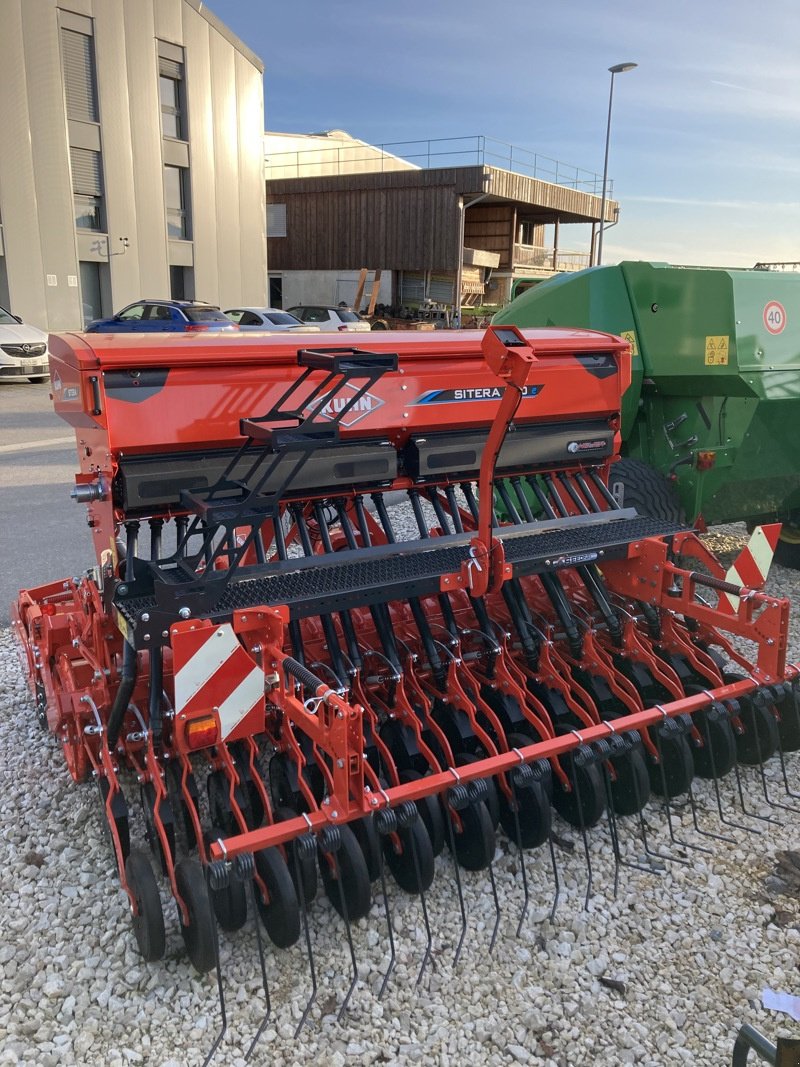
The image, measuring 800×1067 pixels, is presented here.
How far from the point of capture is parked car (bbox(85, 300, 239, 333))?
1578 centimetres

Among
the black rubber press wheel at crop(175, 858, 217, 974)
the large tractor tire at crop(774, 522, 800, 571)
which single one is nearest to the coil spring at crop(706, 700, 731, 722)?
the black rubber press wheel at crop(175, 858, 217, 974)

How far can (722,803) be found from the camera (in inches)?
139

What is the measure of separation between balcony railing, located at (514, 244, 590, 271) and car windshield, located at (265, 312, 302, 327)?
560 inches

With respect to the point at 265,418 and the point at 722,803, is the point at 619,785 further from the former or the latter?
the point at 265,418

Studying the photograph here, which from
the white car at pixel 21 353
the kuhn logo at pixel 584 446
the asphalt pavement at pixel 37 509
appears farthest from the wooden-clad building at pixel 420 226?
the kuhn logo at pixel 584 446

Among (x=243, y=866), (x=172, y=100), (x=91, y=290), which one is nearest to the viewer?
(x=243, y=866)

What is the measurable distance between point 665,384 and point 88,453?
3.43 m

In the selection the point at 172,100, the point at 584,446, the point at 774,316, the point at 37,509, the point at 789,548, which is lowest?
the point at 37,509

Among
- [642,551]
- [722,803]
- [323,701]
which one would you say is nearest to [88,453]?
[323,701]

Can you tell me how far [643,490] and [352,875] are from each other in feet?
10.1

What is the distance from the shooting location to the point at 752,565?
3.52 meters

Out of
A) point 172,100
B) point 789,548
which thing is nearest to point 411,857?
point 789,548

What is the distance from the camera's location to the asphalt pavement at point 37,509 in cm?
601

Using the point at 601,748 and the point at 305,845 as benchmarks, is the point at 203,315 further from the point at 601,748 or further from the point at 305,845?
the point at 305,845
